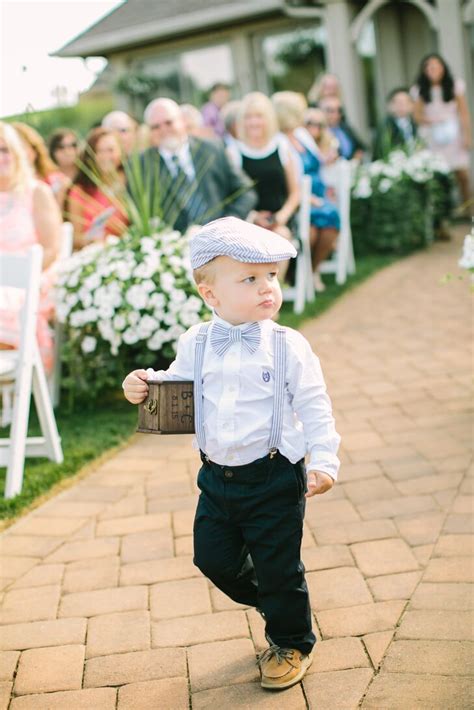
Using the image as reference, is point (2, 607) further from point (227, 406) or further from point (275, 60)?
point (275, 60)

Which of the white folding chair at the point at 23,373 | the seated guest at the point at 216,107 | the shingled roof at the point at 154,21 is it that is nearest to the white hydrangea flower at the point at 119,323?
the white folding chair at the point at 23,373

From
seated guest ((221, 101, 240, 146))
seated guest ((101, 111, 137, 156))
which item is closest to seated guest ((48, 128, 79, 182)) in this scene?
seated guest ((101, 111, 137, 156))

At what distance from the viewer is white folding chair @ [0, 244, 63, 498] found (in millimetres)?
4246

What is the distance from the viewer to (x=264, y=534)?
2.49m

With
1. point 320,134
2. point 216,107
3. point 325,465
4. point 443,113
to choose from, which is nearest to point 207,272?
point 325,465

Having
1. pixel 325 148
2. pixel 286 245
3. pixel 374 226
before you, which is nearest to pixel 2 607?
pixel 286 245

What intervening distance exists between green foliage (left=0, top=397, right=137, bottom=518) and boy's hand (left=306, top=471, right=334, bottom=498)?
205 cm

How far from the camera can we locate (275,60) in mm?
15656

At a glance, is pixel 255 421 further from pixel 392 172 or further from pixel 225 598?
pixel 392 172

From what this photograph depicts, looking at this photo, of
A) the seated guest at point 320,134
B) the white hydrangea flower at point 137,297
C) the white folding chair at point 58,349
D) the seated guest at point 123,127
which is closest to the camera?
the white hydrangea flower at point 137,297

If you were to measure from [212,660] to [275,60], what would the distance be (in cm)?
1416

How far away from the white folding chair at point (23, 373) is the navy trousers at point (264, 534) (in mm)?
1855

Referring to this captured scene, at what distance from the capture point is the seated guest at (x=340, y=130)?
11.0 m

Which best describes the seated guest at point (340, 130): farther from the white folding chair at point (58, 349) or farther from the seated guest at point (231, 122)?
the white folding chair at point (58, 349)
